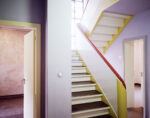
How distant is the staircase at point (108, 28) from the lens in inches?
156

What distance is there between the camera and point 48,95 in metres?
2.21

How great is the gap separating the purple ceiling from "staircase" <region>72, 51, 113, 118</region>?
6.17ft

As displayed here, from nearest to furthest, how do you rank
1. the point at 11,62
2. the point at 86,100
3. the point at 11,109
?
1. the point at 86,100
2. the point at 11,109
3. the point at 11,62

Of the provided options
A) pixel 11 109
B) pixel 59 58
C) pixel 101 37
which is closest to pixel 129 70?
pixel 101 37

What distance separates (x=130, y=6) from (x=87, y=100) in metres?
2.44

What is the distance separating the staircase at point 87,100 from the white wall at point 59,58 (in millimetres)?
488

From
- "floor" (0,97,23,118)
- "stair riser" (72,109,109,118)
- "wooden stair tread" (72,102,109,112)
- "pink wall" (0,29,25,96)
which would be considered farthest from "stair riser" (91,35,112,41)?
"floor" (0,97,23,118)

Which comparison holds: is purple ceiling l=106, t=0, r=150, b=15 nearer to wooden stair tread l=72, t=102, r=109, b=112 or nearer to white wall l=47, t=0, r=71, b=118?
white wall l=47, t=0, r=71, b=118

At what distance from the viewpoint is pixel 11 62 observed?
5.54m

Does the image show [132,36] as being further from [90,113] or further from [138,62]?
[138,62]

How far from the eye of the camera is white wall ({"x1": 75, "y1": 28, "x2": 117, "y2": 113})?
3.04m

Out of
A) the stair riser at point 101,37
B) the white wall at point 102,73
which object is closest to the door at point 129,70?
the stair riser at point 101,37

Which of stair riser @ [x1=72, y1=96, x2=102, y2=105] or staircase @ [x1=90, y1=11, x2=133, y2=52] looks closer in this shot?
stair riser @ [x1=72, y1=96, x2=102, y2=105]

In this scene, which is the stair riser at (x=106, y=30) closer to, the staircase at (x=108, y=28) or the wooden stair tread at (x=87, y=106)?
the staircase at (x=108, y=28)
